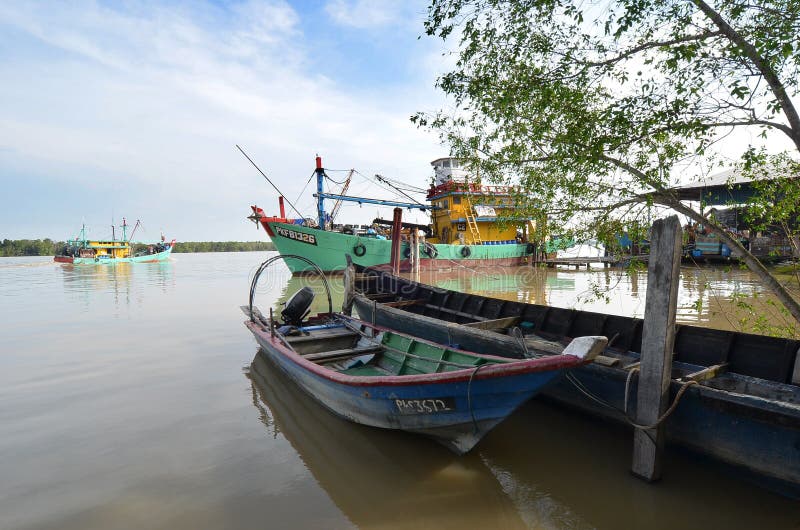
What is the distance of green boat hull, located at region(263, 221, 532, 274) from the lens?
24734mm

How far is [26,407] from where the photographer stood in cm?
607

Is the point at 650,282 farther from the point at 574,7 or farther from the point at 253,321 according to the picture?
the point at 253,321

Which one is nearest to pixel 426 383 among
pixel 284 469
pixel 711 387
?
pixel 284 469

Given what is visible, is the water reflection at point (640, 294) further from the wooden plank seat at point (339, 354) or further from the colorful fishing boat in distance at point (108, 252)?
the colorful fishing boat in distance at point (108, 252)

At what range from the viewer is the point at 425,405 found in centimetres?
398

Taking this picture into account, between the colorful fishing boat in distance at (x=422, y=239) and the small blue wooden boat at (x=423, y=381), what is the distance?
16.0m

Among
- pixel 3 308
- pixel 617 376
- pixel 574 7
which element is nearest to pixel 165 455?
pixel 617 376

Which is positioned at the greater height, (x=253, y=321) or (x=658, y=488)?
(x=253, y=321)

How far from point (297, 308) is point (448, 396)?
475cm

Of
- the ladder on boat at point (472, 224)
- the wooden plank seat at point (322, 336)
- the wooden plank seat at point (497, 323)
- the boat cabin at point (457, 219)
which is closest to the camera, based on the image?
the wooden plank seat at point (497, 323)

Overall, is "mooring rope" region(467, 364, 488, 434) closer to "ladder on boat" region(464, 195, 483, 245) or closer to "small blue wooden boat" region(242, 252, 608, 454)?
"small blue wooden boat" region(242, 252, 608, 454)

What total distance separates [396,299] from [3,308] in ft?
57.1

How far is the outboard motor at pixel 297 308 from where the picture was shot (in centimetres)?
776

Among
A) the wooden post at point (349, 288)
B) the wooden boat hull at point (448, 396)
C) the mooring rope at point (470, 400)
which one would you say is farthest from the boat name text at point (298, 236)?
the mooring rope at point (470, 400)
